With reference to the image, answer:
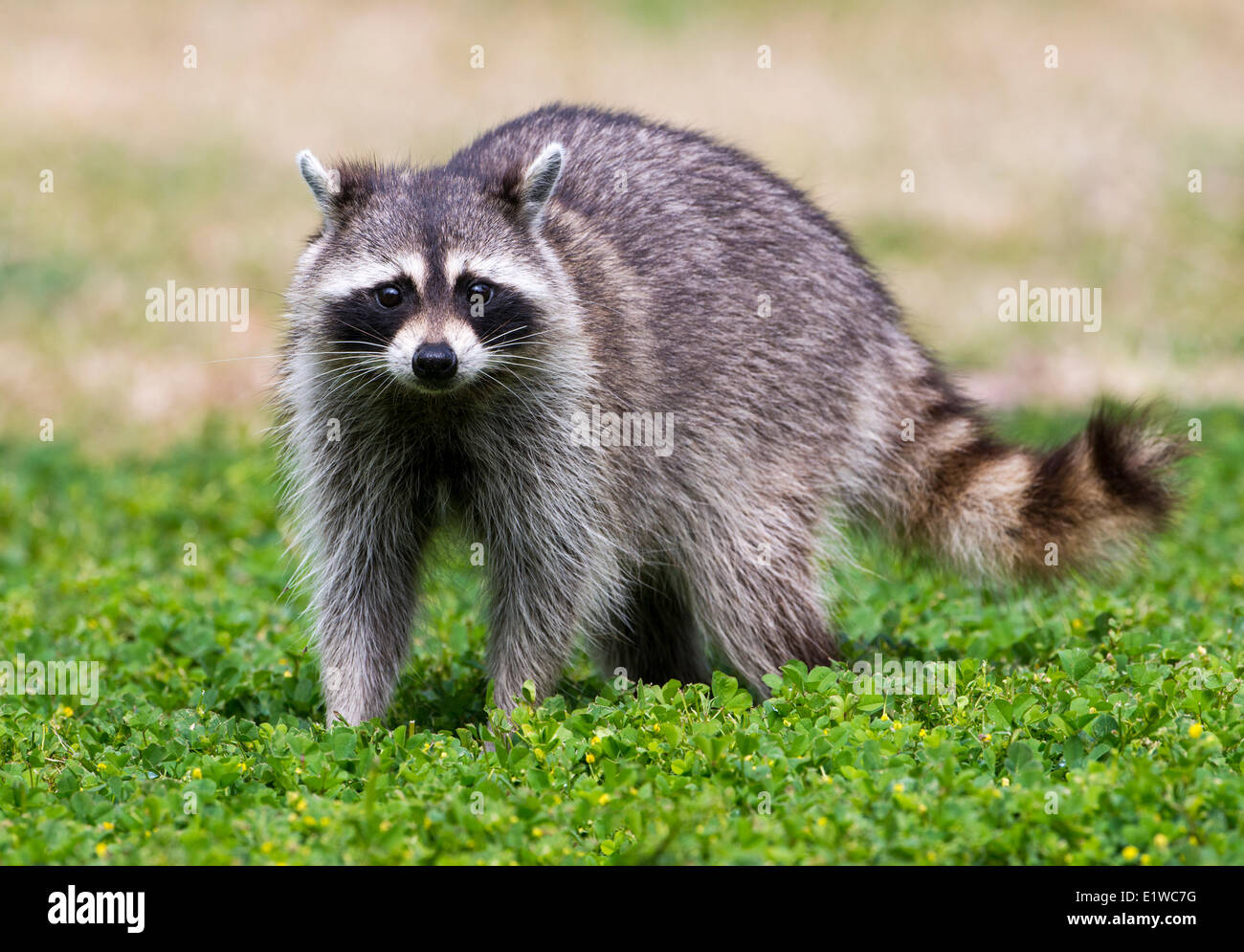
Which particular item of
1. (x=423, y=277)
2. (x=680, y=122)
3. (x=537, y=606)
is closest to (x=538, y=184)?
(x=423, y=277)

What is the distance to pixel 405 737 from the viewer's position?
4.57 m

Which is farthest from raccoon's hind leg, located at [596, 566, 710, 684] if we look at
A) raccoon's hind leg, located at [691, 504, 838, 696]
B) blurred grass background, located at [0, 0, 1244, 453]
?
blurred grass background, located at [0, 0, 1244, 453]

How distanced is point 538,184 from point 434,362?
2.81 ft

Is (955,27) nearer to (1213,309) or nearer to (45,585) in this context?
(1213,309)

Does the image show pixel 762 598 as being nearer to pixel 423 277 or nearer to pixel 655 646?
pixel 655 646

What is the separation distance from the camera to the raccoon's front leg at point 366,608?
202 inches

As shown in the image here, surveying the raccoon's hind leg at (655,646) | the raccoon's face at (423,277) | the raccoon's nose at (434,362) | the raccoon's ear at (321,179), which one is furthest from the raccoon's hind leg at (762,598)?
the raccoon's ear at (321,179)

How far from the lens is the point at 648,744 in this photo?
4297 mm

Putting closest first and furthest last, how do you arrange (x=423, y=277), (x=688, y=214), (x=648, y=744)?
1. (x=648, y=744)
2. (x=423, y=277)
3. (x=688, y=214)

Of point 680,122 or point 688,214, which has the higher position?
point 680,122

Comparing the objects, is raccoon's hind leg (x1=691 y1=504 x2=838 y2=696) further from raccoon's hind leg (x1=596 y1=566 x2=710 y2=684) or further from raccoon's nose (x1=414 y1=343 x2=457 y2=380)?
raccoon's nose (x1=414 y1=343 x2=457 y2=380)

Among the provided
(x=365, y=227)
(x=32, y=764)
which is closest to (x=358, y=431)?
(x=365, y=227)

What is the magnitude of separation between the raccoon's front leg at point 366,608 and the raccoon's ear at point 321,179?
1.12m

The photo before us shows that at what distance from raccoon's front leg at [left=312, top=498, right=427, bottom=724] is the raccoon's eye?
2.60ft
